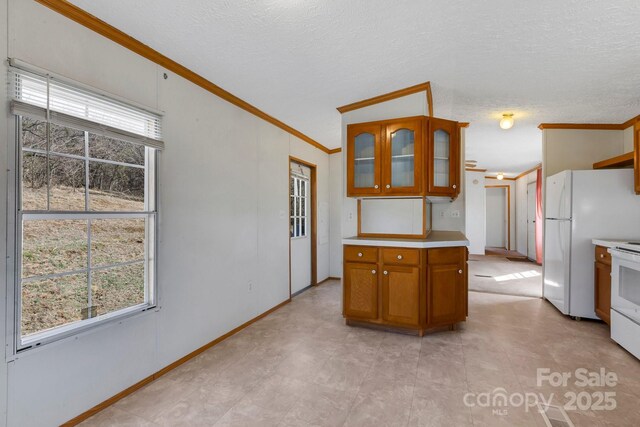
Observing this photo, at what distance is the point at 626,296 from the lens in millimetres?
2682

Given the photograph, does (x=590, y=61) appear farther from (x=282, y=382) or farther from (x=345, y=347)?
(x=282, y=382)

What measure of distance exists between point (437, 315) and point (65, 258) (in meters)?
2.91

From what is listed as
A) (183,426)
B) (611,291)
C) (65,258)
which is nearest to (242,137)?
(65,258)

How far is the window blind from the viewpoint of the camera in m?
1.54

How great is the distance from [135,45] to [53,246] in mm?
1375

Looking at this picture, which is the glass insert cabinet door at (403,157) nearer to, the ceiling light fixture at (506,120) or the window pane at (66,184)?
the ceiling light fixture at (506,120)

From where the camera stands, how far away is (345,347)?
8.99ft

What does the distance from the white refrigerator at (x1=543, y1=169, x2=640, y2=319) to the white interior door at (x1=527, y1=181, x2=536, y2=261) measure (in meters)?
4.25

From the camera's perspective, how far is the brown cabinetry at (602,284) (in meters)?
3.04

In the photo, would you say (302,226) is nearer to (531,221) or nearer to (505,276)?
(505,276)

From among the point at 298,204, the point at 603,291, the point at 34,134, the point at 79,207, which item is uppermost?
the point at 34,134

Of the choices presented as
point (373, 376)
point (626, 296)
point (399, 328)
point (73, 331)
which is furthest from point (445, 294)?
point (73, 331)

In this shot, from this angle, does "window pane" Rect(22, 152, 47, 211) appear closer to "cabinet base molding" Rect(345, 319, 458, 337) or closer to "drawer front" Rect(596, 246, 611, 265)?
"cabinet base molding" Rect(345, 319, 458, 337)

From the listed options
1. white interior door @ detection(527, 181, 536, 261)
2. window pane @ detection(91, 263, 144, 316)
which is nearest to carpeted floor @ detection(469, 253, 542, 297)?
white interior door @ detection(527, 181, 536, 261)
